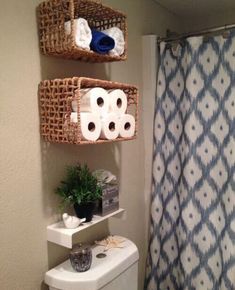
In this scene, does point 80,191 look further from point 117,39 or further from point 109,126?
point 117,39

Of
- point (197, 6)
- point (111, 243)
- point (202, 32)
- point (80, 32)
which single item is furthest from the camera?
point (197, 6)

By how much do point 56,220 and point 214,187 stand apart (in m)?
0.90

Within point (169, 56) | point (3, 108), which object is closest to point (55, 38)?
point (3, 108)

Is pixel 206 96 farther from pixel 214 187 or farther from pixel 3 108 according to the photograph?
pixel 3 108

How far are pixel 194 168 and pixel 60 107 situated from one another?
914 millimetres

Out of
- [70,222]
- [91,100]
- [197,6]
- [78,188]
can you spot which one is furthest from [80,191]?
[197,6]

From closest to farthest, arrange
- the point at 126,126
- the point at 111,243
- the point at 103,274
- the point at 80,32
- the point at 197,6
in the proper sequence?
the point at 80,32 → the point at 103,274 → the point at 126,126 → the point at 111,243 → the point at 197,6

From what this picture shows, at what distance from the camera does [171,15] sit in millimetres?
2016

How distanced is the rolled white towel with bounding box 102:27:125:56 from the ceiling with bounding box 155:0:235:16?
2.54 ft

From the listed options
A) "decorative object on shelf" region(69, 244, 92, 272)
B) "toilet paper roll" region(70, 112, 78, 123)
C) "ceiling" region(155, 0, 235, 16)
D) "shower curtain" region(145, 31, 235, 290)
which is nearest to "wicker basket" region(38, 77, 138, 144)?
"toilet paper roll" region(70, 112, 78, 123)

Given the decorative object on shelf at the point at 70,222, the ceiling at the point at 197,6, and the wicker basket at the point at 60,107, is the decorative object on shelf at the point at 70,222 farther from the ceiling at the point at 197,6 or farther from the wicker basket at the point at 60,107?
the ceiling at the point at 197,6

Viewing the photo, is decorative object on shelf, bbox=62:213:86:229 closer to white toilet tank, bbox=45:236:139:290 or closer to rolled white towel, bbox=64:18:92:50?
white toilet tank, bbox=45:236:139:290

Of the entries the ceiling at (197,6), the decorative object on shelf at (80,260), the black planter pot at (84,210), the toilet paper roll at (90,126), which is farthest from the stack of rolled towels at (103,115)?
the ceiling at (197,6)

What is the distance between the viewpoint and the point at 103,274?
3.78ft
